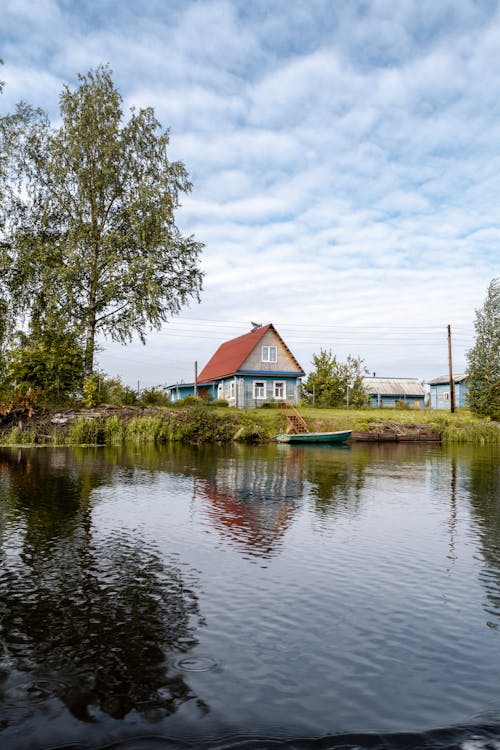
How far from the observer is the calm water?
3297 millimetres

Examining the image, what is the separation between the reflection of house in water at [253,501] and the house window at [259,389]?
30.4 metres

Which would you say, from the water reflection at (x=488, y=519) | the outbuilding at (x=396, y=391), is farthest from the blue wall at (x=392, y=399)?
the water reflection at (x=488, y=519)

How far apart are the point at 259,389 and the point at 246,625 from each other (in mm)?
44399

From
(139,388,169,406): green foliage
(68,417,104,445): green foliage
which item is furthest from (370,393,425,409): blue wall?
(68,417,104,445): green foliage

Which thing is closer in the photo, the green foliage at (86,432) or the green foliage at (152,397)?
the green foliage at (86,432)

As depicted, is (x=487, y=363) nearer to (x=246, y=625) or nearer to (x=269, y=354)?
(x=269, y=354)

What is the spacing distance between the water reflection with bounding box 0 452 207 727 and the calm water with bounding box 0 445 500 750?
16 millimetres

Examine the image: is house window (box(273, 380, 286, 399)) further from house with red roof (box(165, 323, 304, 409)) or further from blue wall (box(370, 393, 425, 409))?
blue wall (box(370, 393, 425, 409))

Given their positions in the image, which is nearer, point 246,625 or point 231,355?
point 246,625

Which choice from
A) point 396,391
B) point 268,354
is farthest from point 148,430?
point 396,391

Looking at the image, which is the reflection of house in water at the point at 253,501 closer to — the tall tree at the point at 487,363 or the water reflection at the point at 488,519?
the water reflection at the point at 488,519

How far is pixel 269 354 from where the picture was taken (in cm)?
4991

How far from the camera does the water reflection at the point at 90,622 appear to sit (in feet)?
11.7

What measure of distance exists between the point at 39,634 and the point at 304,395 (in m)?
49.1
